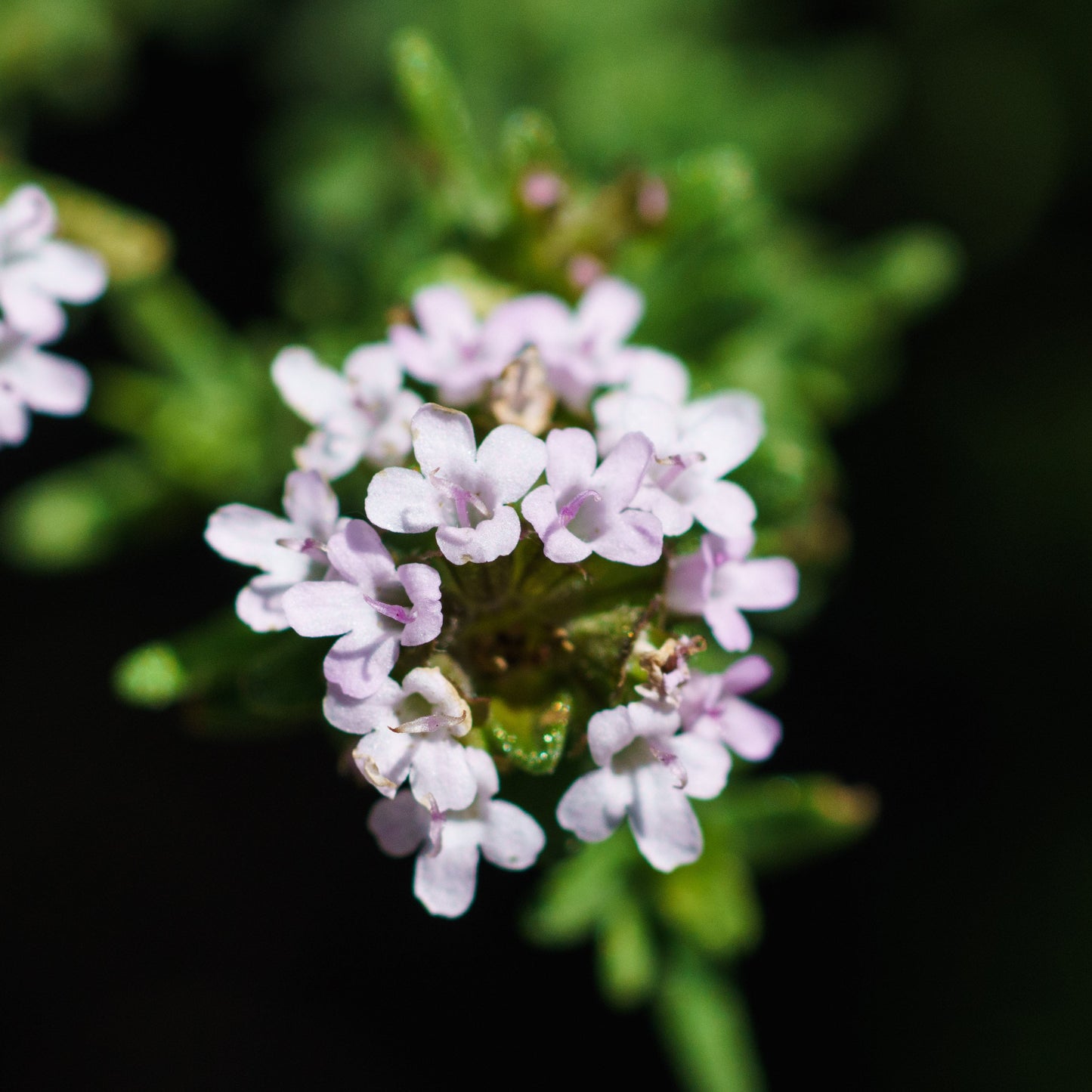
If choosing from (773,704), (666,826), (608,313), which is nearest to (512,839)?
(666,826)

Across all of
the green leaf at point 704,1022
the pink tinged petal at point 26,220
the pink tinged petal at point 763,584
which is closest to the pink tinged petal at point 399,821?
the pink tinged petal at point 763,584

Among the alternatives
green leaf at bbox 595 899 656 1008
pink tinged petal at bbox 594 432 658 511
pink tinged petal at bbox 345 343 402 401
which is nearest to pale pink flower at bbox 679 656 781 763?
pink tinged petal at bbox 594 432 658 511

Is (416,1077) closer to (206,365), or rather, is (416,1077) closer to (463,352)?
(206,365)

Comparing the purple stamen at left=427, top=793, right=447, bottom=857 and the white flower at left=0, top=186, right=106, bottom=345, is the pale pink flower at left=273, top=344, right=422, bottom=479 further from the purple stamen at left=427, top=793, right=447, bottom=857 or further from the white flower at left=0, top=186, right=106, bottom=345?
the purple stamen at left=427, top=793, right=447, bottom=857

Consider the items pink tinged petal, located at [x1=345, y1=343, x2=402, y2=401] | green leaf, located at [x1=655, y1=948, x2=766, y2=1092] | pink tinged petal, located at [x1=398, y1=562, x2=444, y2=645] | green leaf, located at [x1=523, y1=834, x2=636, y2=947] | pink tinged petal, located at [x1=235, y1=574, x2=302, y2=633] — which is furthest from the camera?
green leaf, located at [x1=655, y1=948, x2=766, y2=1092]

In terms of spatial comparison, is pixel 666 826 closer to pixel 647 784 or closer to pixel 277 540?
pixel 647 784
